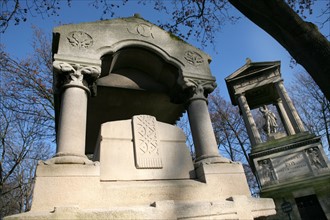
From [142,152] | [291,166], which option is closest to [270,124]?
[291,166]

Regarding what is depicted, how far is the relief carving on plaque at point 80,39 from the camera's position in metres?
4.14

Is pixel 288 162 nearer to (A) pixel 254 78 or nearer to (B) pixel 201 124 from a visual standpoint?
(A) pixel 254 78

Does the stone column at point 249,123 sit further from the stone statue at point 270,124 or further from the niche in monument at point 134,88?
the niche in monument at point 134,88

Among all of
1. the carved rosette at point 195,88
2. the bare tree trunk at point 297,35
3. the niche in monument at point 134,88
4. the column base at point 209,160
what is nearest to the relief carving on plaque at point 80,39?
the niche in monument at point 134,88

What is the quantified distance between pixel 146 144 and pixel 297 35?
8.97ft

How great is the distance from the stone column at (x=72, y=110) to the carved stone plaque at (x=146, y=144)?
77 centimetres

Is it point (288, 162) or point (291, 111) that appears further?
point (291, 111)

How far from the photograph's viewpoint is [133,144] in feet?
11.7

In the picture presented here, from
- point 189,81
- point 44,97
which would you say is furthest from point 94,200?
point 44,97

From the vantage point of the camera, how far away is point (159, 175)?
344cm

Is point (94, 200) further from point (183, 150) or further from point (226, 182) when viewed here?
point (226, 182)

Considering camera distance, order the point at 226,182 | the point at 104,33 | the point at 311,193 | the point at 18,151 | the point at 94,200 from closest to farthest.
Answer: the point at 94,200
the point at 226,182
the point at 104,33
the point at 311,193
the point at 18,151

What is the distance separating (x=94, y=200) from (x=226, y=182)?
2037 millimetres

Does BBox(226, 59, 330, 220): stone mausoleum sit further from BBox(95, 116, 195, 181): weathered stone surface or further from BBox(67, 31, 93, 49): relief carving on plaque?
BBox(67, 31, 93, 49): relief carving on plaque
